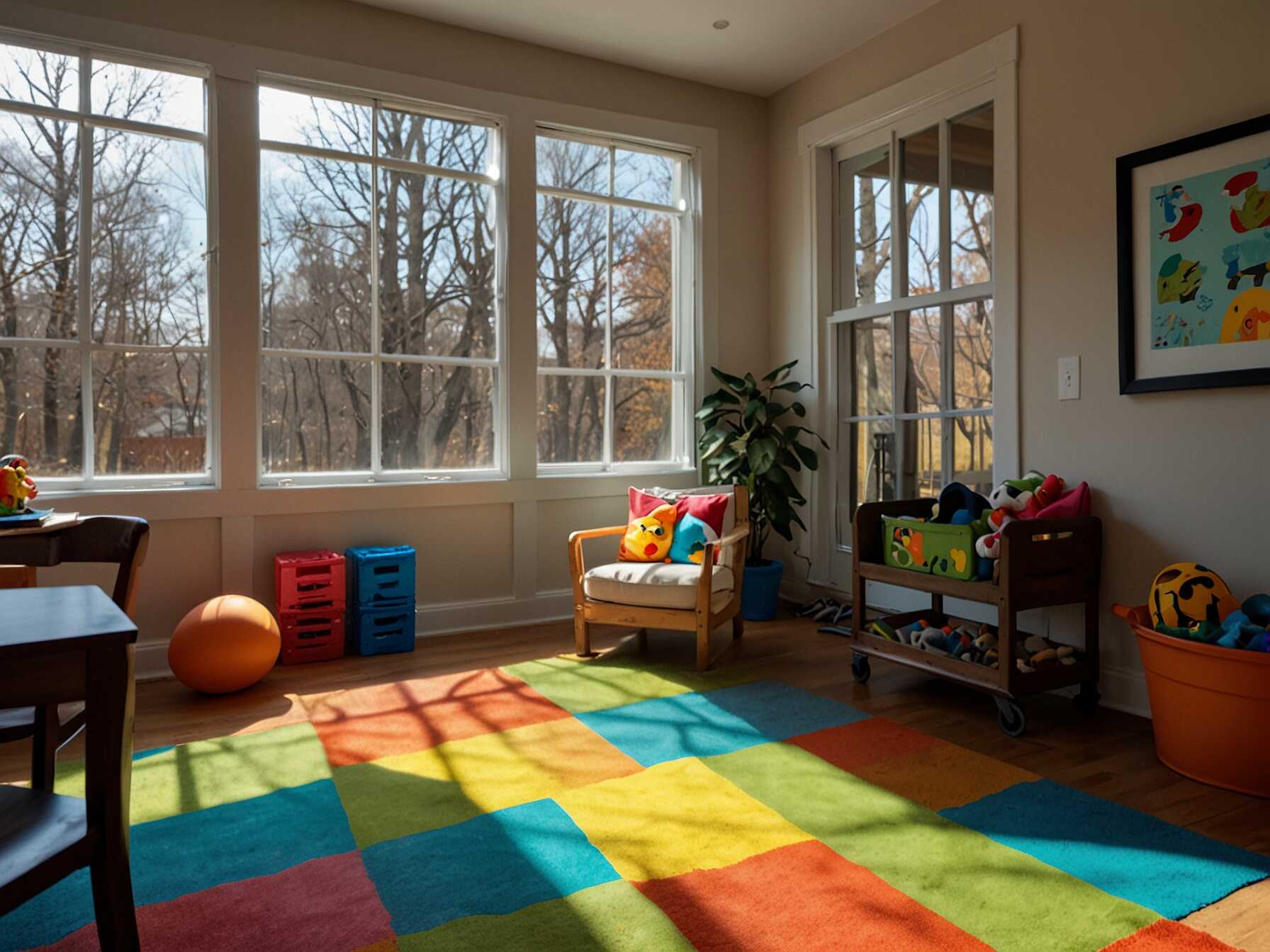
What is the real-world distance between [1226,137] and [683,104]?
284 centimetres

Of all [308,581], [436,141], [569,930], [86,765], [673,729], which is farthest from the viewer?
[436,141]

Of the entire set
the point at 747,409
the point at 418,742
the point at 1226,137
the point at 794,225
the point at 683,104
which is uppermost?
the point at 683,104

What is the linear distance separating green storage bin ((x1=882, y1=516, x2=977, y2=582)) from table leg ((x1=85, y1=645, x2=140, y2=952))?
8.57 ft

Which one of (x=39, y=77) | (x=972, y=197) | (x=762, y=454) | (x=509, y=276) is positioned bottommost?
(x=762, y=454)

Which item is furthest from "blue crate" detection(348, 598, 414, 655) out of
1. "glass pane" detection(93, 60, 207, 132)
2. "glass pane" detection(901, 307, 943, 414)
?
"glass pane" detection(901, 307, 943, 414)

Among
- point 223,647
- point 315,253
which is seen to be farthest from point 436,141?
point 223,647

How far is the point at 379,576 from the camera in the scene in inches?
152

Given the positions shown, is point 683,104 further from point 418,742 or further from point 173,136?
point 418,742

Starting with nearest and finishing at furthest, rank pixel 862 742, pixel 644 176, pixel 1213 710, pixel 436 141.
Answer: pixel 1213 710 < pixel 862 742 < pixel 436 141 < pixel 644 176

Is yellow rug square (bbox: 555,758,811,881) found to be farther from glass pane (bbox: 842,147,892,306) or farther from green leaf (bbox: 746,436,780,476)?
glass pane (bbox: 842,147,892,306)

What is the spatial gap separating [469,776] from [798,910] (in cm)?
109

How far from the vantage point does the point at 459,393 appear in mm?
4336

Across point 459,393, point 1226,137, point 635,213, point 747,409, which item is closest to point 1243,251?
point 1226,137

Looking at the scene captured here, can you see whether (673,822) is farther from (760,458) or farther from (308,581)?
(760,458)
